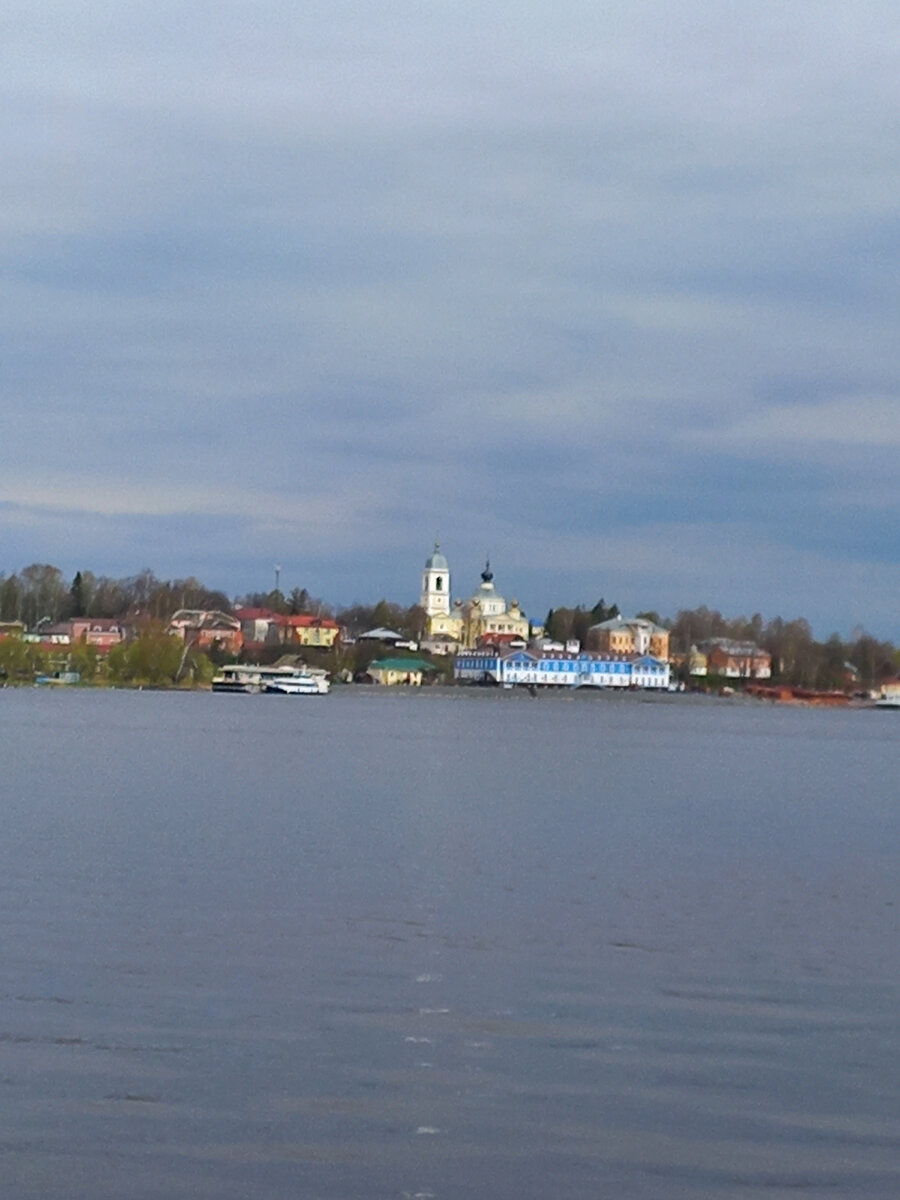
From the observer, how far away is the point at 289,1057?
13.4 m

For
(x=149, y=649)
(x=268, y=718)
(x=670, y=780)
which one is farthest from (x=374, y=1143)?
(x=149, y=649)

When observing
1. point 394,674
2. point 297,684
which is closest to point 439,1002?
point 297,684

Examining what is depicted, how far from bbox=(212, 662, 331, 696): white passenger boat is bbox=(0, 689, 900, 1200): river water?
127727mm

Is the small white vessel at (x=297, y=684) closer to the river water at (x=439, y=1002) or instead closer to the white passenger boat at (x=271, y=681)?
the white passenger boat at (x=271, y=681)

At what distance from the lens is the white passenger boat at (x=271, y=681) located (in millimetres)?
163750

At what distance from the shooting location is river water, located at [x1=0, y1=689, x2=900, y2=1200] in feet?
36.7

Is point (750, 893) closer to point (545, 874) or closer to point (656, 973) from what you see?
point (545, 874)

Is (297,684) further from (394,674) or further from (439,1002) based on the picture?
(439,1002)

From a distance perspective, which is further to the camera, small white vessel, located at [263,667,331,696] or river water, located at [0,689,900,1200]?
small white vessel, located at [263,667,331,696]

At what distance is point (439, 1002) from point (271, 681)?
15078cm

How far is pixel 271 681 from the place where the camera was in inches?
6521

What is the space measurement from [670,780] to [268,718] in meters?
49.9

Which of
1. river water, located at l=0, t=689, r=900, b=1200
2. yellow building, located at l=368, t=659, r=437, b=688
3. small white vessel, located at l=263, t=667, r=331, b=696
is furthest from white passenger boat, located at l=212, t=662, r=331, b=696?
river water, located at l=0, t=689, r=900, b=1200

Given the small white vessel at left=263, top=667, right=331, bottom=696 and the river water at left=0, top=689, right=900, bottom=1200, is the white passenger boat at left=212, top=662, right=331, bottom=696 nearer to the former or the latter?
the small white vessel at left=263, top=667, right=331, bottom=696
